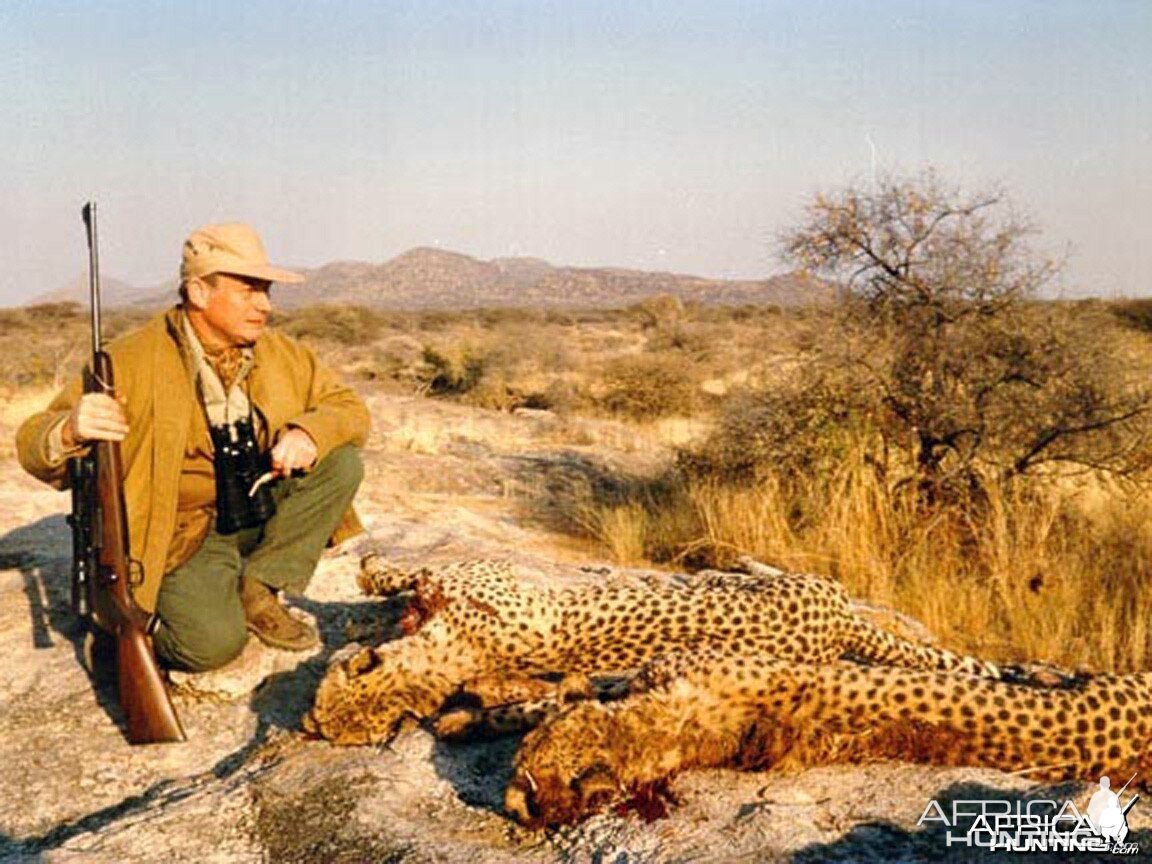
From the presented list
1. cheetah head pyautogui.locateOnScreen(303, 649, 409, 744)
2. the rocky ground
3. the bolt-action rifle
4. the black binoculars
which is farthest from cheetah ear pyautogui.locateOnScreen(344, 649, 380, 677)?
the black binoculars

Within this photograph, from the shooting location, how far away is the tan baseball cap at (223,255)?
407 cm

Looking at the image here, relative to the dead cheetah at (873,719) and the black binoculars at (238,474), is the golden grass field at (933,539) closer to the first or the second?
the dead cheetah at (873,719)

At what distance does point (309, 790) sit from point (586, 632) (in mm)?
963

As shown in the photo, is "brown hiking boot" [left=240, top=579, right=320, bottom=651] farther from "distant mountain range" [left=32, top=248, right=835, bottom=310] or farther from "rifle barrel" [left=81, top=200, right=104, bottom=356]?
"distant mountain range" [left=32, top=248, right=835, bottom=310]

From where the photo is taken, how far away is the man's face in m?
4.12

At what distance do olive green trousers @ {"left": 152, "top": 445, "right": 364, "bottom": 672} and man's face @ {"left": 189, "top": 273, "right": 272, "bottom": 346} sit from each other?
58 centimetres

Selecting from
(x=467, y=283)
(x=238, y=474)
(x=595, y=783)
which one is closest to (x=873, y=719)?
(x=595, y=783)

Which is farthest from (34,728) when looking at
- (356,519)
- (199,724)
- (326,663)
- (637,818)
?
(637,818)

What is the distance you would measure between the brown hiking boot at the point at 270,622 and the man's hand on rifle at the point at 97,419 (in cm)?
81

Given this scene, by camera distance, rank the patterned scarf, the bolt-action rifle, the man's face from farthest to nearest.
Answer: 1. the patterned scarf
2. the man's face
3. the bolt-action rifle

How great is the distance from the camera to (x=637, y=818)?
268 cm

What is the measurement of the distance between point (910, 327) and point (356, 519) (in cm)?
347

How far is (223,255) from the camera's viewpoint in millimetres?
4086

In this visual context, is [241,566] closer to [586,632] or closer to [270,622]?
[270,622]
